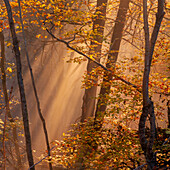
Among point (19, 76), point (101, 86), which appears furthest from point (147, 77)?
point (101, 86)

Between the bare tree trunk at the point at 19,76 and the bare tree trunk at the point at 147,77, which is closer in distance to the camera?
the bare tree trunk at the point at 147,77

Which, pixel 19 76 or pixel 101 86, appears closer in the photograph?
pixel 19 76

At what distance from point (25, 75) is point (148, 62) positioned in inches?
722

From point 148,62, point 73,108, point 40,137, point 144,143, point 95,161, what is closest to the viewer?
point 148,62

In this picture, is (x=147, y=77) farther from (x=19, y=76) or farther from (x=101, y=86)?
(x=101, y=86)

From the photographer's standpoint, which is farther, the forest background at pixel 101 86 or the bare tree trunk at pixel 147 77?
the forest background at pixel 101 86

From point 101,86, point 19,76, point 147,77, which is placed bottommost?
point 101,86

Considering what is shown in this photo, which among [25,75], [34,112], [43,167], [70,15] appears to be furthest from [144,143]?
[25,75]

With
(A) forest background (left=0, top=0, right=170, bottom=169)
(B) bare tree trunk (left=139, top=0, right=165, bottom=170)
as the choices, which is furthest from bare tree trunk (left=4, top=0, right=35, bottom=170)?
(B) bare tree trunk (left=139, top=0, right=165, bottom=170)

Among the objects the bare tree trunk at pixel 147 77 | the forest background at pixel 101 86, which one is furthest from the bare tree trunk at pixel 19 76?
the bare tree trunk at pixel 147 77

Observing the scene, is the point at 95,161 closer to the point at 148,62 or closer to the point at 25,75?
the point at 148,62

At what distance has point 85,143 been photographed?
6004mm

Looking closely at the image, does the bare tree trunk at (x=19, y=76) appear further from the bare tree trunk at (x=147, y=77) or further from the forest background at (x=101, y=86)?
the bare tree trunk at (x=147, y=77)

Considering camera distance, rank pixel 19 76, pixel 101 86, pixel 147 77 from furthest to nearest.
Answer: pixel 101 86
pixel 19 76
pixel 147 77
